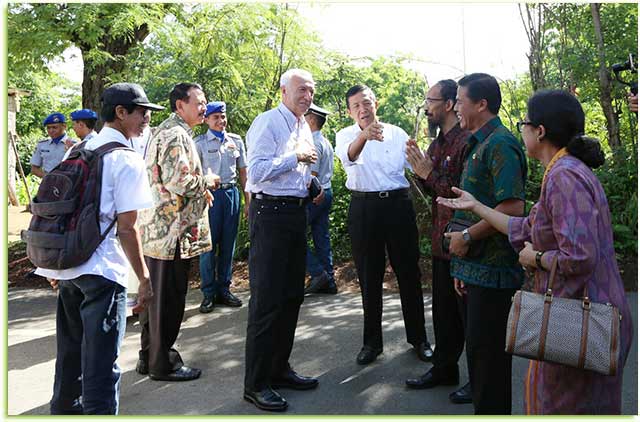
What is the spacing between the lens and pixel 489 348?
10.6ft

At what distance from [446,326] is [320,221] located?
10.9 ft

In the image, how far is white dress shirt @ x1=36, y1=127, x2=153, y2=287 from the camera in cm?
308

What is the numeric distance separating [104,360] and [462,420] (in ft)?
5.98

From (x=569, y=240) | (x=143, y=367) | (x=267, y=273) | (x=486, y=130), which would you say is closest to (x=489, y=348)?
(x=569, y=240)

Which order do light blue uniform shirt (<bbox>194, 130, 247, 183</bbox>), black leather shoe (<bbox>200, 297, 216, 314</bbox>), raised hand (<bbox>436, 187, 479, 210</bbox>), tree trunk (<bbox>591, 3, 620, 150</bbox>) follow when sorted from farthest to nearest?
tree trunk (<bbox>591, 3, 620, 150</bbox>), light blue uniform shirt (<bbox>194, 130, 247, 183</bbox>), black leather shoe (<bbox>200, 297, 216, 314</bbox>), raised hand (<bbox>436, 187, 479, 210</bbox>)

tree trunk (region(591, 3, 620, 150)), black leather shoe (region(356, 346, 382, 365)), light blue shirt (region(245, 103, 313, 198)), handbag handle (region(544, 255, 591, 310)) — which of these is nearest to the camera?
handbag handle (region(544, 255, 591, 310))

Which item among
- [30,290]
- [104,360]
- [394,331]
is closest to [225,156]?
[394,331]

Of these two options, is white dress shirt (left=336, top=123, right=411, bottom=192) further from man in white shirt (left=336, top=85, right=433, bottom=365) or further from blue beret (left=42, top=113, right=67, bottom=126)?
blue beret (left=42, top=113, right=67, bottom=126)

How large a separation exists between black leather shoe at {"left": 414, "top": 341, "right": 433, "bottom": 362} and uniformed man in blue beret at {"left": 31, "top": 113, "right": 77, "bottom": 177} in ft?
20.5

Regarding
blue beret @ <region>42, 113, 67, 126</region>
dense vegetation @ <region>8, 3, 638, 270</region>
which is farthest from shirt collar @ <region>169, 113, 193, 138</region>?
blue beret @ <region>42, 113, 67, 126</region>

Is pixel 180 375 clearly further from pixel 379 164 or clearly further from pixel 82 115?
pixel 82 115

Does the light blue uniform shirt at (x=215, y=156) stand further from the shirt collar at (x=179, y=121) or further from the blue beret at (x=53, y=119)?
the blue beret at (x=53, y=119)

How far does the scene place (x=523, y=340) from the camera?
2447 millimetres

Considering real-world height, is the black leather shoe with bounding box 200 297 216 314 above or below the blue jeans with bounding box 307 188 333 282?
below
